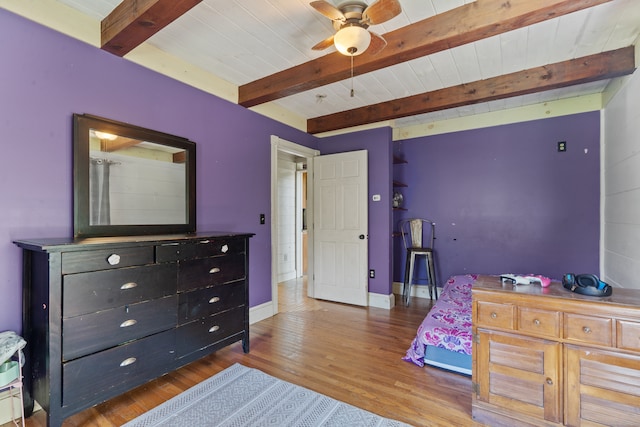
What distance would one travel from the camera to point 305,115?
4.03 m

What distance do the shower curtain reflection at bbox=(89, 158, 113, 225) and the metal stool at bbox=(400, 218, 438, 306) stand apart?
3488 mm

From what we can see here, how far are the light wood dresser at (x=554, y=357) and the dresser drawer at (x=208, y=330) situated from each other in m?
1.81

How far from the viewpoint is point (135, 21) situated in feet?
5.85

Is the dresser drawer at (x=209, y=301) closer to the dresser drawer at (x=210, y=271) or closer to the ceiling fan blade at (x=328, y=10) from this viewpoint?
the dresser drawer at (x=210, y=271)

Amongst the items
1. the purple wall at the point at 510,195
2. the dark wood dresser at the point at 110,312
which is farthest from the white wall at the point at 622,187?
the dark wood dresser at the point at 110,312

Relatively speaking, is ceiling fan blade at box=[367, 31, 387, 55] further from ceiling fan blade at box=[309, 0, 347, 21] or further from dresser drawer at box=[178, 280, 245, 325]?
dresser drawer at box=[178, 280, 245, 325]

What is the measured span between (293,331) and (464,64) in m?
3.09

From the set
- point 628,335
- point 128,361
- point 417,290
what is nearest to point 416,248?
point 417,290

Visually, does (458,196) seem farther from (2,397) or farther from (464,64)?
(2,397)

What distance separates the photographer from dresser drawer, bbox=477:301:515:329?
1612 millimetres

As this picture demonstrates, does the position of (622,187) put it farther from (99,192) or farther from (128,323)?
(99,192)

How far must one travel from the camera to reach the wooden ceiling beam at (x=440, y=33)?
1.70m

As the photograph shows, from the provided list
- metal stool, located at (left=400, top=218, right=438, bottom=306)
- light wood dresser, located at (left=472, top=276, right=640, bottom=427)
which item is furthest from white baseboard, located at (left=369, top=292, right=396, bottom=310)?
light wood dresser, located at (left=472, top=276, right=640, bottom=427)

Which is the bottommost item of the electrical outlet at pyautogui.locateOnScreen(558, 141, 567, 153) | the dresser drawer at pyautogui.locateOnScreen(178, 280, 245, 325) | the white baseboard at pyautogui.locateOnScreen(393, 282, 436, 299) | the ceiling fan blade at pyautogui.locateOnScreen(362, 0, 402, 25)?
the white baseboard at pyautogui.locateOnScreen(393, 282, 436, 299)
